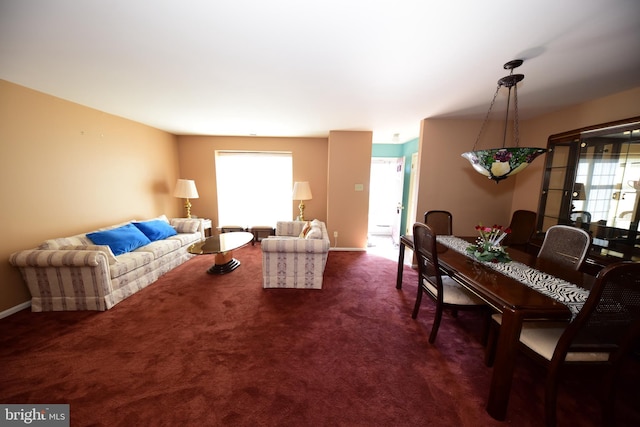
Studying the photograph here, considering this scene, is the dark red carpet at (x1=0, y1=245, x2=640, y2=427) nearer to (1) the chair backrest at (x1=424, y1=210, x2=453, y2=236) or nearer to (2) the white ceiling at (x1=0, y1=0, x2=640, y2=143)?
(1) the chair backrest at (x1=424, y1=210, x2=453, y2=236)

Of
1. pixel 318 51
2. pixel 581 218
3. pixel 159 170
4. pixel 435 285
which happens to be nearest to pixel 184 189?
pixel 159 170

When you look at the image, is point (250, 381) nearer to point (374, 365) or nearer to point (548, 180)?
point (374, 365)

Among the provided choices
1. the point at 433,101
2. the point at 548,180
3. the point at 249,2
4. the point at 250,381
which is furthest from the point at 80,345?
the point at 548,180

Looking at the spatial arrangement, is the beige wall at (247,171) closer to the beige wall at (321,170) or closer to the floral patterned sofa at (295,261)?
the beige wall at (321,170)

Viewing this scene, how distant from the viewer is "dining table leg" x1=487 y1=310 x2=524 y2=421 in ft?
3.95

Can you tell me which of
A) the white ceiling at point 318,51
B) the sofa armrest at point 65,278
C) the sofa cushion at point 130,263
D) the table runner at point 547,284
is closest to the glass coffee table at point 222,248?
the sofa cushion at point 130,263

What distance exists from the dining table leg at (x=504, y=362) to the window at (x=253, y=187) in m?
4.27

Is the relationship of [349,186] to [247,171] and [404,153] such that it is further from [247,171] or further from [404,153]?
[247,171]

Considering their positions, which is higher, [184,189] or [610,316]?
[184,189]

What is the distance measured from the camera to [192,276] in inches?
124

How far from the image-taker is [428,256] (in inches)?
73.7

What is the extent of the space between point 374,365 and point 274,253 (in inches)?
64.1

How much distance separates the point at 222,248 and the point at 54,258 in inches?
61.7

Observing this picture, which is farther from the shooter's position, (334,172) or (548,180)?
(334,172)
